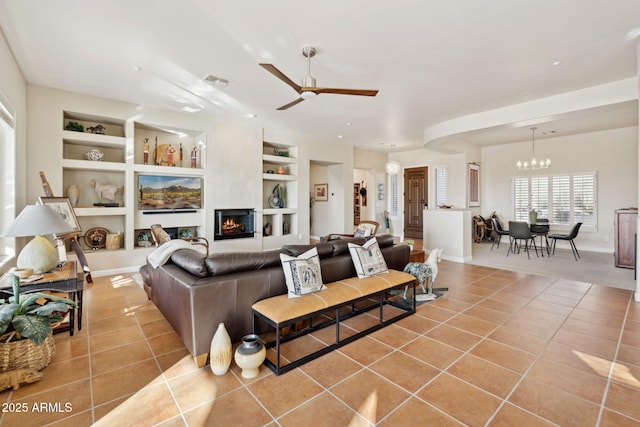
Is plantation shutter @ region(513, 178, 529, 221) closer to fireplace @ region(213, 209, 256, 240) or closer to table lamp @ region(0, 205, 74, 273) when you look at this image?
fireplace @ region(213, 209, 256, 240)

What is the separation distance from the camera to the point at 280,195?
759 cm

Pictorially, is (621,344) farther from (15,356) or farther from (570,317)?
(15,356)

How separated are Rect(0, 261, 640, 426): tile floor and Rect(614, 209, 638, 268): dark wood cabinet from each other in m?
3.39

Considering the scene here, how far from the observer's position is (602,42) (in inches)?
128

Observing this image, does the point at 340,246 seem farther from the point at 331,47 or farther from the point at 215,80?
the point at 215,80

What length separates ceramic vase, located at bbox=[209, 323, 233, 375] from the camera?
7.09 feet

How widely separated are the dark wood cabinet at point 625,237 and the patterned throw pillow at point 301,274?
636 centimetres

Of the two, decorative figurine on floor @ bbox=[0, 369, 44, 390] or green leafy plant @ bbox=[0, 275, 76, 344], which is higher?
green leafy plant @ bbox=[0, 275, 76, 344]

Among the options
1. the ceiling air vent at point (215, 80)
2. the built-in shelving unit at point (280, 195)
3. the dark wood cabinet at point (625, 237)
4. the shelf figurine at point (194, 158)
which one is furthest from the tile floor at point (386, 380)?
the built-in shelving unit at point (280, 195)

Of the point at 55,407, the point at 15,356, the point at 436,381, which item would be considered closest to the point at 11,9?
the point at 15,356

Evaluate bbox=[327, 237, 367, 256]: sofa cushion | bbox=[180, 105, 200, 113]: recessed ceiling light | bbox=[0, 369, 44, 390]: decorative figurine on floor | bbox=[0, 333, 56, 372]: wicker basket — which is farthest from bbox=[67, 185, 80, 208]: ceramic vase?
bbox=[327, 237, 367, 256]: sofa cushion

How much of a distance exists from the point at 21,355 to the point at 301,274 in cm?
206

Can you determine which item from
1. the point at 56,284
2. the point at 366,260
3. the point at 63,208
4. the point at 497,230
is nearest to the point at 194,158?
the point at 63,208

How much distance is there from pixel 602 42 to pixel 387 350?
3991 mm
